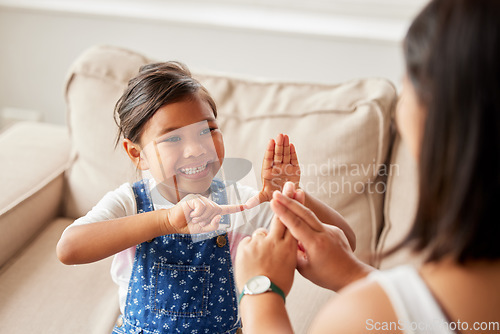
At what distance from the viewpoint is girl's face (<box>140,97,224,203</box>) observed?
82cm

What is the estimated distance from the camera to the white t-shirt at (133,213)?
0.87 meters

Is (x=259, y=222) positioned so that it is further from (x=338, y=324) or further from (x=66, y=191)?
(x=66, y=191)

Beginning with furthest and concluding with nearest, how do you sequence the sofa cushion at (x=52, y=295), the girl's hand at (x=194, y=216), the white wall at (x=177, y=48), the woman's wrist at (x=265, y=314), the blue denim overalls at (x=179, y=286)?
the white wall at (x=177, y=48) < the sofa cushion at (x=52, y=295) < the blue denim overalls at (x=179, y=286) < the girl's hand at (x=194, y=216) < the woman's wrist at (x=265, y=314)

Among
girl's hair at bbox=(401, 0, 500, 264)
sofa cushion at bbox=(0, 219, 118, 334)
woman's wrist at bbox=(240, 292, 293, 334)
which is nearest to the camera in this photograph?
girl's hair at bbox=(401, 0, 500, 264)

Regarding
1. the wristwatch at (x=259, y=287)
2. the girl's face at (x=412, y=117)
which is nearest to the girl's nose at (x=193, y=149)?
the wristwatch at (x=259, y=287)

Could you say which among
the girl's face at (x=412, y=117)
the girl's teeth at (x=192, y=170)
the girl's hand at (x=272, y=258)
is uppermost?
the girl's face at (x=412, y=117)

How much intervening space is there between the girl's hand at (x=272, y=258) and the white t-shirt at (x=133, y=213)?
156mm

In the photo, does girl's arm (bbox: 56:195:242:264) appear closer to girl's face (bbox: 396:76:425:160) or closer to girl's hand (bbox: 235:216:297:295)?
girl's hand (bbox: 235:216:297:295)

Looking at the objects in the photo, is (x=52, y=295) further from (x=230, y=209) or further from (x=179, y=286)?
(x=230, y=209)

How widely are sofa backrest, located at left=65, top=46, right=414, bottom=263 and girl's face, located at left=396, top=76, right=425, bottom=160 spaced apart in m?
0.56

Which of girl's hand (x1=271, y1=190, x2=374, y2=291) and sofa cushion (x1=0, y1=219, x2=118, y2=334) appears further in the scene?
sofa cushion (x1=0, y1=219, x2=118, y2=334)

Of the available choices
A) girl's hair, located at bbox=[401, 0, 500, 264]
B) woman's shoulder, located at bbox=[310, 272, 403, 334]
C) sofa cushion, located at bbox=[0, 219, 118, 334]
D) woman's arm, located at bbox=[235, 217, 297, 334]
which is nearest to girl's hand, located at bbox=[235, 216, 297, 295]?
woman's arm, located at bbox=[235, 217, 297, 334]

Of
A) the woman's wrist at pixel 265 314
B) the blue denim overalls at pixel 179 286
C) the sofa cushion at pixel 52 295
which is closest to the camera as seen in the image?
the woman's wrist at pixel 265 314

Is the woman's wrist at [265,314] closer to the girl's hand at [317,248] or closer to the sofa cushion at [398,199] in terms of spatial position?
the girl's hand at [317,248]
